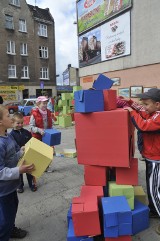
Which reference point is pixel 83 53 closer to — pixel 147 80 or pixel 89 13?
pixel 89 13

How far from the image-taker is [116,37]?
12.2 metres

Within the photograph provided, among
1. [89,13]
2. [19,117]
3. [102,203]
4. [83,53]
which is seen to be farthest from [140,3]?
[102,203]

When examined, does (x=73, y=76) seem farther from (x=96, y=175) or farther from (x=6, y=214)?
(x=6, y=214)

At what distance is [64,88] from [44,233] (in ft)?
106

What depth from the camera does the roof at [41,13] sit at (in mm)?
30505

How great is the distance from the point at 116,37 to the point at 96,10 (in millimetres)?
2673

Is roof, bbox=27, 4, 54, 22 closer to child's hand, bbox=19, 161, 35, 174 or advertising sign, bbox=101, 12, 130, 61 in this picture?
advertising sign, bbox=101, 12, 130, 61

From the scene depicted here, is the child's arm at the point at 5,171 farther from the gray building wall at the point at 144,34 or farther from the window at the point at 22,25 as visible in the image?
the window at the point at 22,25

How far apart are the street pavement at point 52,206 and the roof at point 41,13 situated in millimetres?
29515

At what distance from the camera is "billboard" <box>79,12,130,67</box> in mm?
11547

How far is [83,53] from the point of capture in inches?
608

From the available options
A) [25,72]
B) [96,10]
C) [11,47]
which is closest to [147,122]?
[96,10]

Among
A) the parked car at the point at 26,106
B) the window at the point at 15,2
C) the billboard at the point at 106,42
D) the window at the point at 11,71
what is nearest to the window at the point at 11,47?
the window at the point at 11,71

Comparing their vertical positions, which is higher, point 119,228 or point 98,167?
point 98,167
